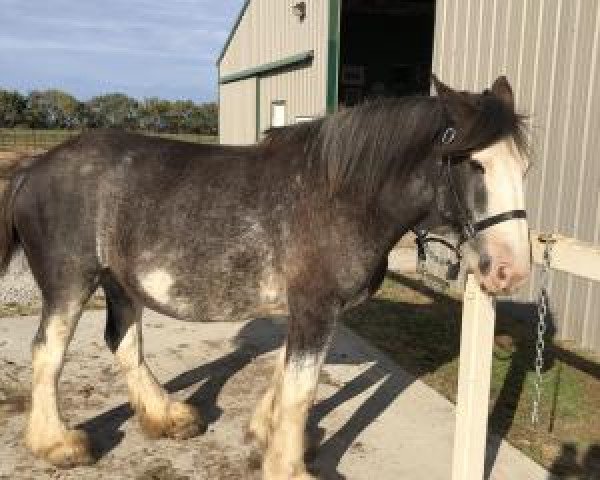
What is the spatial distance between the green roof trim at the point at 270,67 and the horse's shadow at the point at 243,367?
923 centimetres

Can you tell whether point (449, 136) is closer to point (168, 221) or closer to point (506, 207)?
point (506, 207)

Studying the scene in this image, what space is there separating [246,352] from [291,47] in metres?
11.3

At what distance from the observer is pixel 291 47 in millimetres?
15906

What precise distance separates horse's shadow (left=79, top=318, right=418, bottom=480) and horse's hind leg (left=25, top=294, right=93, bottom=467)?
214mm

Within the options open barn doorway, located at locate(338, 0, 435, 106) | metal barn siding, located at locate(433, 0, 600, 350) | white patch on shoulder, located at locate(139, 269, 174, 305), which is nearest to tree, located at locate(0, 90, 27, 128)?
open barn doorway, located at locate(338, 0, 435, 106)

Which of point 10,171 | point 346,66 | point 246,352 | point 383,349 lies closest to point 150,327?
point 246,352

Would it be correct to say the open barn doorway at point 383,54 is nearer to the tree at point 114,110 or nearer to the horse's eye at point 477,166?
the horse's eye at point 477,166

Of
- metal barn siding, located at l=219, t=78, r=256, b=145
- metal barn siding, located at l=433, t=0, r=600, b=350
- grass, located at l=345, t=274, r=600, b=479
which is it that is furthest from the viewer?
metal barn siding, located at l=219, t=78, r=256, b=145

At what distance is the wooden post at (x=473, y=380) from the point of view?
334 centimetres

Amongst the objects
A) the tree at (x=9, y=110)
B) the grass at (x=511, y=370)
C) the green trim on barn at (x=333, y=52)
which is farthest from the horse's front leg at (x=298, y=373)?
the tree at (x=9, y=110)

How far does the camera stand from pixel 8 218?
4.05 meters

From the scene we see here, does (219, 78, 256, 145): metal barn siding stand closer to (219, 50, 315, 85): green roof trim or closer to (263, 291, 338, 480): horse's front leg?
(219, 50, 315, 85): green roof trim

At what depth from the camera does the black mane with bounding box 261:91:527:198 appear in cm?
315

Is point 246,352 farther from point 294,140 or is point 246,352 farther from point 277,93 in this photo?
point 277,93
